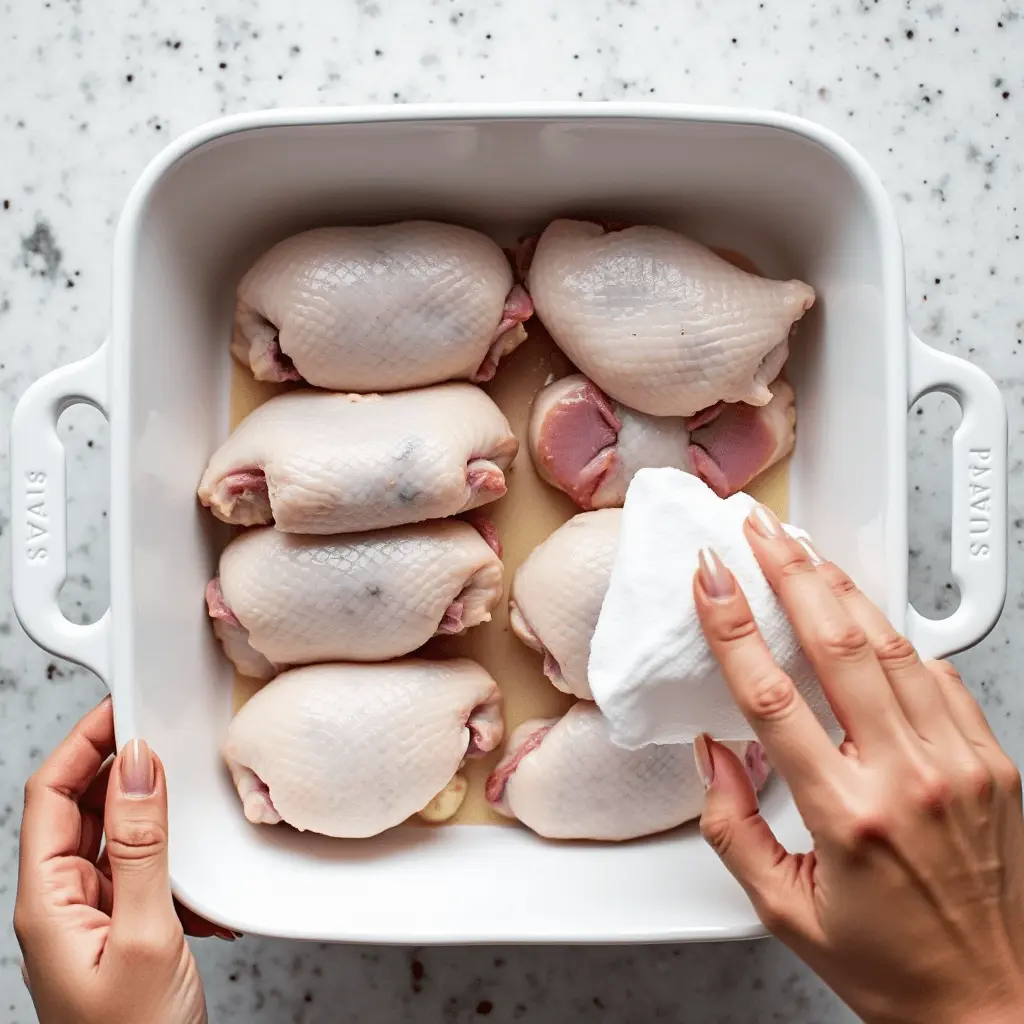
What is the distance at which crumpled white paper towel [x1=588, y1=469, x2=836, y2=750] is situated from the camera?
0.90 metres

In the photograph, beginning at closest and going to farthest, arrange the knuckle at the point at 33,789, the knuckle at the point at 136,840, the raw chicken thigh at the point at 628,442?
the knuckle at the point at 136,840, the knuckle at the point at 33,789, the raw chicken thigh at the point at 628,442

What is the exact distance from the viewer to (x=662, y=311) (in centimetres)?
110

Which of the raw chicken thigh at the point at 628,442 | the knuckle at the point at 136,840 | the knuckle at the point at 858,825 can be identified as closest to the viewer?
the knuckle at the point at 858,825

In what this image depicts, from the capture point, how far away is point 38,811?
101 centimetres

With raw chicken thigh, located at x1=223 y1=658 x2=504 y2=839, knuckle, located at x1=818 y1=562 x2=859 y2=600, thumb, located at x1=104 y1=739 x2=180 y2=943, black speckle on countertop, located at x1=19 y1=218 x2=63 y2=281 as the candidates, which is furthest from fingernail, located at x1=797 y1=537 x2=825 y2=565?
black speckle on countertop, located at x1=19 y1=218 x2=63 y2=281

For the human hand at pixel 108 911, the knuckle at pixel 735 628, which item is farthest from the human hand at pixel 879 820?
the human hand at pixel 108 911

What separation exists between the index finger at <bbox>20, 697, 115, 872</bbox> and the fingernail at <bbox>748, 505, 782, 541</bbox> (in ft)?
2.07

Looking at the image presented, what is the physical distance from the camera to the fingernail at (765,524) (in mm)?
918

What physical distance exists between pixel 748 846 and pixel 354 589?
46 centimetres

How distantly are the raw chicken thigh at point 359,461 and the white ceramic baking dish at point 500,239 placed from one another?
0.23ft

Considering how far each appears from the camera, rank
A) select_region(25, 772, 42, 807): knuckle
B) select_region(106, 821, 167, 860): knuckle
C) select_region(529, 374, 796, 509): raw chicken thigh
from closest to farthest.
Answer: select_region(106, 821, 167, 860): knuckle, select_region(25, 772, 42, 807): knuckle, select_region(529, 374, 796, 509): raw chicken thigh

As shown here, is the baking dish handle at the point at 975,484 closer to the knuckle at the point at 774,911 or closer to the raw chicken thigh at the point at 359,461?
the knuckle at the point at 774,911

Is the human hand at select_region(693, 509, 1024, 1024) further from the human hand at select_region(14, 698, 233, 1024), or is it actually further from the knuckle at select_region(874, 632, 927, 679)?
the human hand at select_region(14, 698, 233, 1024)

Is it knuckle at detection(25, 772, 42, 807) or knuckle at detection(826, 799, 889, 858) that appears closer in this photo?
knuckle at detection(826, 799, 889, 858)
